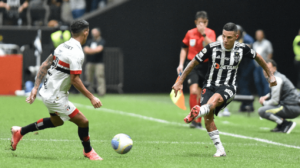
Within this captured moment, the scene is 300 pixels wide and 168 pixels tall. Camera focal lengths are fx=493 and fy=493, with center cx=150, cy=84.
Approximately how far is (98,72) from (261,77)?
6423 millimetres

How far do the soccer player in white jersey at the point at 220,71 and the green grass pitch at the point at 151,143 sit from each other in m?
0.54

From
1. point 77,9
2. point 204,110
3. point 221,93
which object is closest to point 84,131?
point 204,110

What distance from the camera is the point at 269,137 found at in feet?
30.5

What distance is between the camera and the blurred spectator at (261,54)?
15891 millimetres

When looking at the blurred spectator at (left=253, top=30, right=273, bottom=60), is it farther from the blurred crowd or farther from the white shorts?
the white shorts

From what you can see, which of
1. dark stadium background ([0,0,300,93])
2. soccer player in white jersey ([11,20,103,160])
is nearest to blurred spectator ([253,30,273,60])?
dark stadium background ([0,0,300,93])

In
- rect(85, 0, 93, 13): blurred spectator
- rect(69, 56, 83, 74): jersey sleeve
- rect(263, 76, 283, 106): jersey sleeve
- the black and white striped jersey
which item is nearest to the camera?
rect(69, 56, 83, 74): jersey sleeve

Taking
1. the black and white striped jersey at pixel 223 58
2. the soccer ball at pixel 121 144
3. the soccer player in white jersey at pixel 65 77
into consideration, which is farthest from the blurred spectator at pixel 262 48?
the soccer player in white jersey at pixel 65 77

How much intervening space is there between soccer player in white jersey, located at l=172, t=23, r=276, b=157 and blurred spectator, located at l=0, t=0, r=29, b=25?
17.2m

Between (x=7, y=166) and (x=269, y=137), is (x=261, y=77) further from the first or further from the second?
(x=7, y=166)

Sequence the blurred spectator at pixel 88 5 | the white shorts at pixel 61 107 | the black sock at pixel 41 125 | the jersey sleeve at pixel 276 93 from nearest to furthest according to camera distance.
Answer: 1. the white shorts at pixel 61 107
2. the black sock at pixel 41 125
3. the jersey sleeve at pixel 276 93
4. the blurred spectator at pixel 88 5

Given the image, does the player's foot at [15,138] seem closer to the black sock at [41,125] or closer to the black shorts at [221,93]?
the black sock at [41,125]

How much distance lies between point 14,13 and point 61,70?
17898 mm

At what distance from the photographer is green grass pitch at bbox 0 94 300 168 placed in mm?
6176
